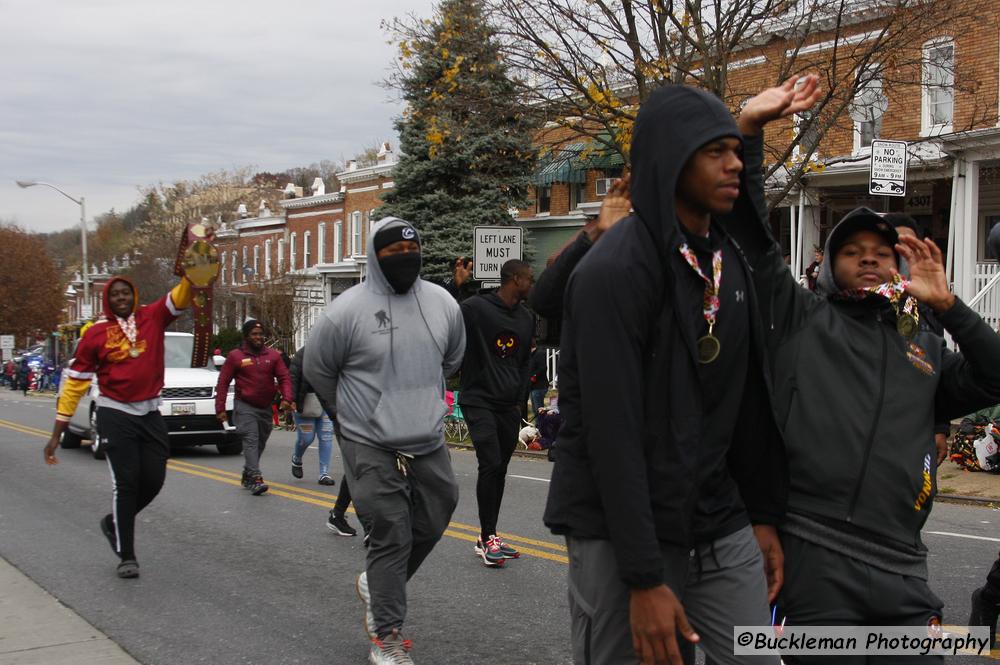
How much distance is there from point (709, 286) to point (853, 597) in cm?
101

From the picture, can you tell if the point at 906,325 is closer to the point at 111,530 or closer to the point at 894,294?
the point at 894,294

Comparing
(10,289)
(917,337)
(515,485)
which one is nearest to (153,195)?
(10,289)

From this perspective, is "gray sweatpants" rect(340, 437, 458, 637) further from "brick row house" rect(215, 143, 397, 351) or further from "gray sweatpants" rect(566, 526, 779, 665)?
"brick row house" rect(215, 143, 397, 351)

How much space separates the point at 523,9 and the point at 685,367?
15417mm

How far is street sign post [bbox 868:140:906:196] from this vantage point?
11.8 metres

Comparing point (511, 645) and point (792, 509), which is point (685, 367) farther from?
point (511, 645)

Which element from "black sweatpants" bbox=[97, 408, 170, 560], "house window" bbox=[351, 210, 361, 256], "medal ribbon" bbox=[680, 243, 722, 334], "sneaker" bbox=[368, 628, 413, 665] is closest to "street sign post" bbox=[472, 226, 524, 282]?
"black sweatpants" bbox=[97, 408, 170, 560]

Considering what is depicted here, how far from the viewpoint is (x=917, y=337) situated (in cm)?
327

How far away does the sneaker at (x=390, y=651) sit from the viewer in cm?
526

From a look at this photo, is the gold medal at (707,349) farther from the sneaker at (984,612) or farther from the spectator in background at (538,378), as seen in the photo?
the spectator in background at (538,378)

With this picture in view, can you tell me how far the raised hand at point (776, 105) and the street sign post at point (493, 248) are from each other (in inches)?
546

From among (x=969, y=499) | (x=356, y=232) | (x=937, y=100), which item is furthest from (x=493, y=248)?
(x=356, y=232)

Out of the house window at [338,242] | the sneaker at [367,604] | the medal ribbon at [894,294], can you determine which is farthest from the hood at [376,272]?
the house window at [338,242]

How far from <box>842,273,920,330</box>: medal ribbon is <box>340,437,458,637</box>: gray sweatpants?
2800mm
